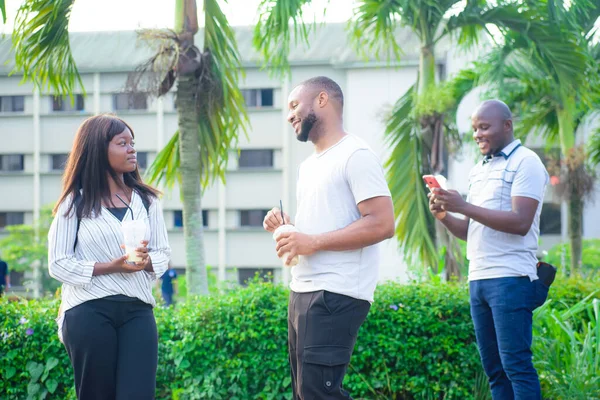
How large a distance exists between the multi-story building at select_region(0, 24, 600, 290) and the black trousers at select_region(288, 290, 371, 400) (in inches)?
1152

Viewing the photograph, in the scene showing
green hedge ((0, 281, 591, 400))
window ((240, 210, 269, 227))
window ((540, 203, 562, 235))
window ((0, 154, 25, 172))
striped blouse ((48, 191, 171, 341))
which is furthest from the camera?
window ((0, 154, 25, 172))

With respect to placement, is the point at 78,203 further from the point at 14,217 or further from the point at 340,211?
the point at 14,217

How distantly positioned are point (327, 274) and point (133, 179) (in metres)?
1.26

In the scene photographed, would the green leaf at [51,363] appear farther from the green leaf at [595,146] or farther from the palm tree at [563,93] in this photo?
the green leaf at [595,146]

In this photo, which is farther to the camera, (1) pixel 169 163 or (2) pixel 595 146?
(2) pixel 595 146

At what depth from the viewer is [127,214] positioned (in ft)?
12.4

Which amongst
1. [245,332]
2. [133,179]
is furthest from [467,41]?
[133,179]

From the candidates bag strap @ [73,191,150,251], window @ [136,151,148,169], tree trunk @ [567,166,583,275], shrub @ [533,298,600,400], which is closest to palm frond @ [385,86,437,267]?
shrub @ [533,298,600,400]

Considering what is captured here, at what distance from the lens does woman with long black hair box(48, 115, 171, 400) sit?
3.57 meters

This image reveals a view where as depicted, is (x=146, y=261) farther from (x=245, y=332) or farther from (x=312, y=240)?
(x=245, y=332)

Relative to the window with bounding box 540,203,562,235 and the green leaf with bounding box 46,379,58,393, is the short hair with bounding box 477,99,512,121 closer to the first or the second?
the green leaf with bounding box 46,379,58,393

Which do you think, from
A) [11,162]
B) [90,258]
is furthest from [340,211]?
[11,162]

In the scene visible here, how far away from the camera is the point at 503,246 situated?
4.18 meters

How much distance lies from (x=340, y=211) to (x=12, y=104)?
38029 millimetres
